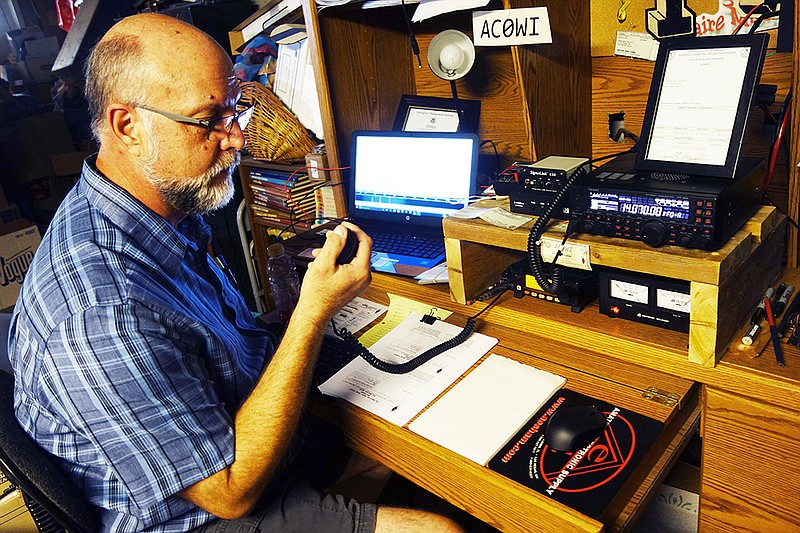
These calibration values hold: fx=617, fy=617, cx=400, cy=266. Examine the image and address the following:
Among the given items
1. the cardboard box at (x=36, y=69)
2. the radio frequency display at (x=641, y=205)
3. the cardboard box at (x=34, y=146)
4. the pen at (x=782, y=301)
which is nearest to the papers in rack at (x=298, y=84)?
the radio frequency display at (x=641, y=205)

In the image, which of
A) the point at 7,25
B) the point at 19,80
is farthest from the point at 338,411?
the point at 7,25

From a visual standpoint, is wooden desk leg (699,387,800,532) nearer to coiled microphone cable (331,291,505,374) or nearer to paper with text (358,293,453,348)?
coiled microphone cable (331,291,505,374)

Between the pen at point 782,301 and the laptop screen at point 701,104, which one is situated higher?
the laptop screen at point 701,104

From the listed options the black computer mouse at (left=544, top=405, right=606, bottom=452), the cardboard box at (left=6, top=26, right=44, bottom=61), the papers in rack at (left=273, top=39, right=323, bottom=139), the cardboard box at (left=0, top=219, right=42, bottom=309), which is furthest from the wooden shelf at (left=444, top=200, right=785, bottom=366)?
the cardboard box at (left=6, top=26, right=44, bottom=61)

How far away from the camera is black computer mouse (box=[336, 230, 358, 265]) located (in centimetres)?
112

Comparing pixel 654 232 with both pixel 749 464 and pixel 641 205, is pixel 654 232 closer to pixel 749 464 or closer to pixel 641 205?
pixel 641 205

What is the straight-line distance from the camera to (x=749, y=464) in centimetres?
101

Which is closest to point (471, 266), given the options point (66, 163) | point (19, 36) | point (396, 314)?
point (396, 314)

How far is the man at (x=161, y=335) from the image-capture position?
90 centimetres

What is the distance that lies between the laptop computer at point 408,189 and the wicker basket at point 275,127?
29 cm

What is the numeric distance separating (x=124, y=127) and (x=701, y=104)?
1011 mm

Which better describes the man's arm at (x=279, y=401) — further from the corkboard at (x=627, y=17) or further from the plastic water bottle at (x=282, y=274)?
the corkboard at (x=627, y=17)

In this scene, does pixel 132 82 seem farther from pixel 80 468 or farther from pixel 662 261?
pixel 662 261

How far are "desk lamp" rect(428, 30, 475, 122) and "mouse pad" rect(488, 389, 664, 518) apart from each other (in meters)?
0.96
